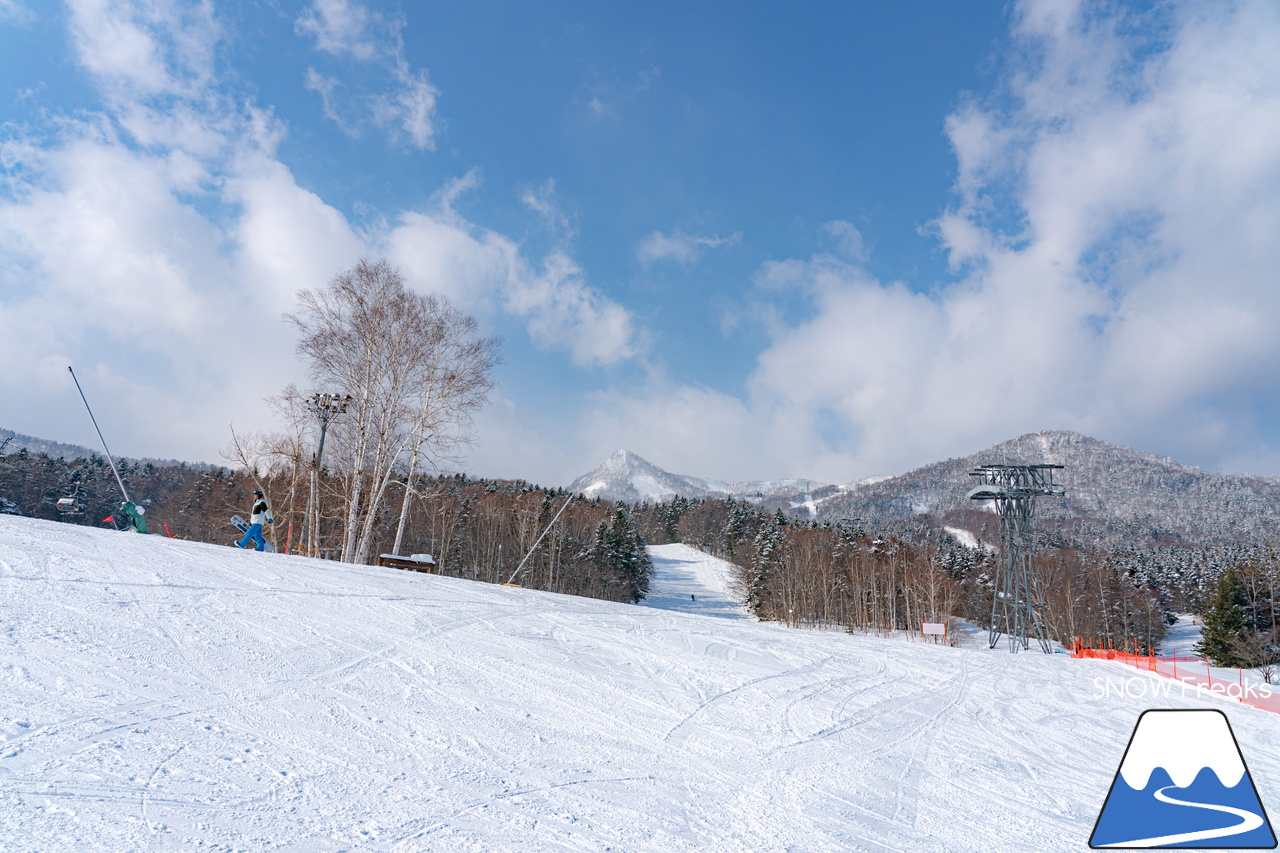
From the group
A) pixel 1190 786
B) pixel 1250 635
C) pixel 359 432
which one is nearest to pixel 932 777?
pixel 1190 786

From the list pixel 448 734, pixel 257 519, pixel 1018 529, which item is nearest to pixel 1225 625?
pixel 1018 529

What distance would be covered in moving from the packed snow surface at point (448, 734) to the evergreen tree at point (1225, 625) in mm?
37112

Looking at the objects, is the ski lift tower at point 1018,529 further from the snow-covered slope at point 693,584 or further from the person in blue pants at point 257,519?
the person in blue pants at point 257,519

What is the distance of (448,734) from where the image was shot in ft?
17.3

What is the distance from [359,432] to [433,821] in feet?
60.4

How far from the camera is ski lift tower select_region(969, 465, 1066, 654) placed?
3053 cm

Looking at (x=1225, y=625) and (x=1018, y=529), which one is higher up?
(x=1018, y=529)

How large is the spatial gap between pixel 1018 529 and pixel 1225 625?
2005 centimetres

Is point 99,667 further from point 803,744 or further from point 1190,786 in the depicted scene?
point 1190,786

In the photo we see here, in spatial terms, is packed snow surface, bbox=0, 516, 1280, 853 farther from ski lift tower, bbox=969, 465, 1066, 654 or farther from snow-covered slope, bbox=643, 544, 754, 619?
snow-covered slope, bbox=643, 544, 754, 619

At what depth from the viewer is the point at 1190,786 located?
3557mm

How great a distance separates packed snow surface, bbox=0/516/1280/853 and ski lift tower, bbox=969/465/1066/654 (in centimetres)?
2184

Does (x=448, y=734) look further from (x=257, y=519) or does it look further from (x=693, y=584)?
(x=693, y=584)

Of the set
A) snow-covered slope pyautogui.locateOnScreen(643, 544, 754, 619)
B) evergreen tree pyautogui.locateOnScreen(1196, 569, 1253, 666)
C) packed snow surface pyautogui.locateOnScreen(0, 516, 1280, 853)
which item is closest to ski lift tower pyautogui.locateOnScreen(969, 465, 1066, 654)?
evergreen tree pyautogui.locateOnScreen(1196, 569, 1253, 666)
